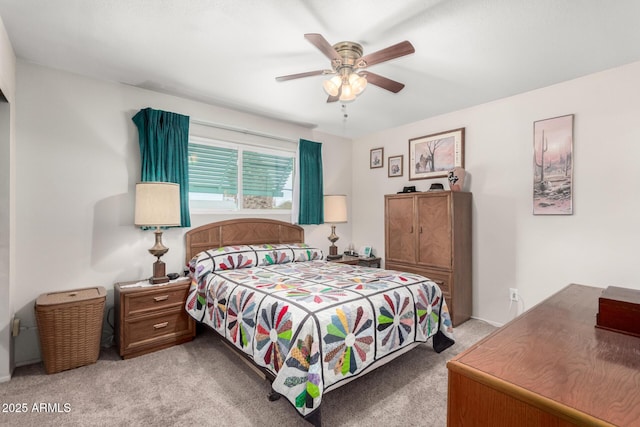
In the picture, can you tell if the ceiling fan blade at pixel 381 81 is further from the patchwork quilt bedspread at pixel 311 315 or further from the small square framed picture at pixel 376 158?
the small square framed picture at pixel 376 158

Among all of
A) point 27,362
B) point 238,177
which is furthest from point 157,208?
point 27,362

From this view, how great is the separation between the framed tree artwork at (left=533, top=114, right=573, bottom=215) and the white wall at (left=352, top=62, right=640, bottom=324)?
0.05m

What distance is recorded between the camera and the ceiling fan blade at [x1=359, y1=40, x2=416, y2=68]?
178cm

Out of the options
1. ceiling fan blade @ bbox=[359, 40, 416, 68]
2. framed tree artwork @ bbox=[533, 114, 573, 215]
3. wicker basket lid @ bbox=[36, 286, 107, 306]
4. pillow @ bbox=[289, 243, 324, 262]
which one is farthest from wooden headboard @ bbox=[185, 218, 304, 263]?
framed tree artwork @ bbox=[533, 114, 573, 215]

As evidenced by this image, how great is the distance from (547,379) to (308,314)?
3.94 feet

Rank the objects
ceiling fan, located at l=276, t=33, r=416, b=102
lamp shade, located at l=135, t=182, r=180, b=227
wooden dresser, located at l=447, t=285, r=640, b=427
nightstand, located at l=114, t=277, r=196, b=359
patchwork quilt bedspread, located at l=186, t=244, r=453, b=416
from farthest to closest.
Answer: lamp shade, located at l=135, t=182, r=180, b=227 < nightstand, located at l=114, t=277, r=196, b=359 < ceiling fan, located at l=276, t=33, r=416, b=102 < patchwork quilt bedspread, located at l=186, t=244, r=453, b=416 < wooden dresser, located at l=447, t=285, r=640, b=427

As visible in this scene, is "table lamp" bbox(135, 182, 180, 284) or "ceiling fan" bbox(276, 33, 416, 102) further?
"table lamp" bbox(135, 182, 180, 284)

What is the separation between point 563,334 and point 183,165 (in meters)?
3.30

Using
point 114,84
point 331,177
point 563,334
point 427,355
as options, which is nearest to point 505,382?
point 563,334

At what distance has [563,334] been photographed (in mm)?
1074

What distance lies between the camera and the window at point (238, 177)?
3453 millimetres

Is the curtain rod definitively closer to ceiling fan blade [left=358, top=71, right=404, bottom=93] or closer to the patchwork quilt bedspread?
the patchwork quilt bedspread

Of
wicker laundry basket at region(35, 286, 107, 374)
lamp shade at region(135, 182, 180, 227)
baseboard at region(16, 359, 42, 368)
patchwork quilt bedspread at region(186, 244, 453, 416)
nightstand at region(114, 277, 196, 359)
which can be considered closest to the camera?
patchwork quilt bedspread at region(186, 244, 453, 416)

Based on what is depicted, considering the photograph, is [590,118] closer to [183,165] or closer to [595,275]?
[595,275]
